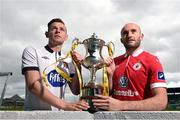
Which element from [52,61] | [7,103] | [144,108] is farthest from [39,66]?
[7,103]

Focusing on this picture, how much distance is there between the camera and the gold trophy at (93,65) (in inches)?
80.9

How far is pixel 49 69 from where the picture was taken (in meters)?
2.31

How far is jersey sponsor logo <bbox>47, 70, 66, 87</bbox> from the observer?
90.8 inches

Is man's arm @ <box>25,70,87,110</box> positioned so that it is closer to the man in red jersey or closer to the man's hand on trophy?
the man's hand on trophy

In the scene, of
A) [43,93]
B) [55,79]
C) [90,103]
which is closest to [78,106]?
[90,103]

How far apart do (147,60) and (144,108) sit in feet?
1.37

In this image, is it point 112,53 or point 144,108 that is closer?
point 144,108

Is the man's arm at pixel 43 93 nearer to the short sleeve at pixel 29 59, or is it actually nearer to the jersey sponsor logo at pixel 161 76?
the short sleeve at pixel 29 59

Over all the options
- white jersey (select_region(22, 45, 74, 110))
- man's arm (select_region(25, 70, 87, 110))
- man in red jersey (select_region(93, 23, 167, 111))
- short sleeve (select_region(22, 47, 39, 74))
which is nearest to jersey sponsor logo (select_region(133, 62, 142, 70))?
man in red jersey (select_region(93, 23, 167, 111))

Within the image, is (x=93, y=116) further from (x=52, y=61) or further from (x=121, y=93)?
(x=52, y=61)

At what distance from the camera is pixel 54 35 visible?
238 centimetres

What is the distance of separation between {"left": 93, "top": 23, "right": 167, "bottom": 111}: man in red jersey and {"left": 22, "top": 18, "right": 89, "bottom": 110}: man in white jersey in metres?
0.30

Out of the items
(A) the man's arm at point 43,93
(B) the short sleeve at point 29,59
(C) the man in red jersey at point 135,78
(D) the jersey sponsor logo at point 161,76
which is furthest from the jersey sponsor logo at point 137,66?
(B) the short sleeve at point 29,59

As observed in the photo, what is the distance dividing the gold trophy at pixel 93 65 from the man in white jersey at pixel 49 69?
0.65 feet
